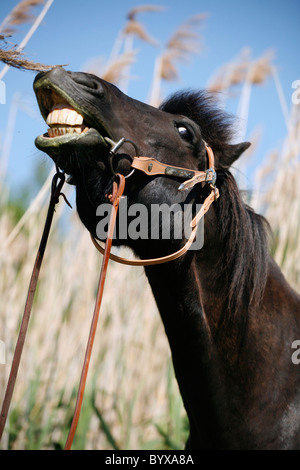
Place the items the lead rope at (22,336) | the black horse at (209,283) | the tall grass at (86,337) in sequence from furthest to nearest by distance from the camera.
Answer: the tall grass at (86,337), the black horse at (209,283), the lead rope at (22,336)

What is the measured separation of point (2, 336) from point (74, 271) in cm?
81

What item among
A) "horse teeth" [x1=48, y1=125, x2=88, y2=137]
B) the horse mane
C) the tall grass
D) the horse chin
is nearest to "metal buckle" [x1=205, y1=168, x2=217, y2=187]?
the horse mane

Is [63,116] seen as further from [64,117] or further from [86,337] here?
[86,337]

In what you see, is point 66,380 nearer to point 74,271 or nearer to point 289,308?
point 74,271

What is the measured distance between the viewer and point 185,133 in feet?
7.19

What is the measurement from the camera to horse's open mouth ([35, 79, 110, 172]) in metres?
1.74

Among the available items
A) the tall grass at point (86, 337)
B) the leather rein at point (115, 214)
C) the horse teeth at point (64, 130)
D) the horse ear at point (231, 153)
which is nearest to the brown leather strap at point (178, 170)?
the leather rein at point (115, 214)

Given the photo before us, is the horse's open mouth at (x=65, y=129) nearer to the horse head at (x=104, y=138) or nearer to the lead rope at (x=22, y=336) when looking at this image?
the horse head at (x=104, y=138)

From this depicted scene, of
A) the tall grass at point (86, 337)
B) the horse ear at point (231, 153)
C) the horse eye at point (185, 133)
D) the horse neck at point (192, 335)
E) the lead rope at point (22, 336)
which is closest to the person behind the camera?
the lead rope at point (22, 336)

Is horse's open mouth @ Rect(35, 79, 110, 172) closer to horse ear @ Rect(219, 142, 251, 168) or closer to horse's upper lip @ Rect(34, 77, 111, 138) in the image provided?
horse's upper lip @ Rect(34, 77, 111, 138)

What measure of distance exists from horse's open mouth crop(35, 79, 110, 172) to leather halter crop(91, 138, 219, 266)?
0.08 m

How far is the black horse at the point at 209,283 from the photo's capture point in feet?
6.26

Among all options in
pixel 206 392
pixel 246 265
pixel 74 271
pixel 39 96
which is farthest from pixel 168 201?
pixel 74 271

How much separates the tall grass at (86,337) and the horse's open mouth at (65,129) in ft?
6.77
